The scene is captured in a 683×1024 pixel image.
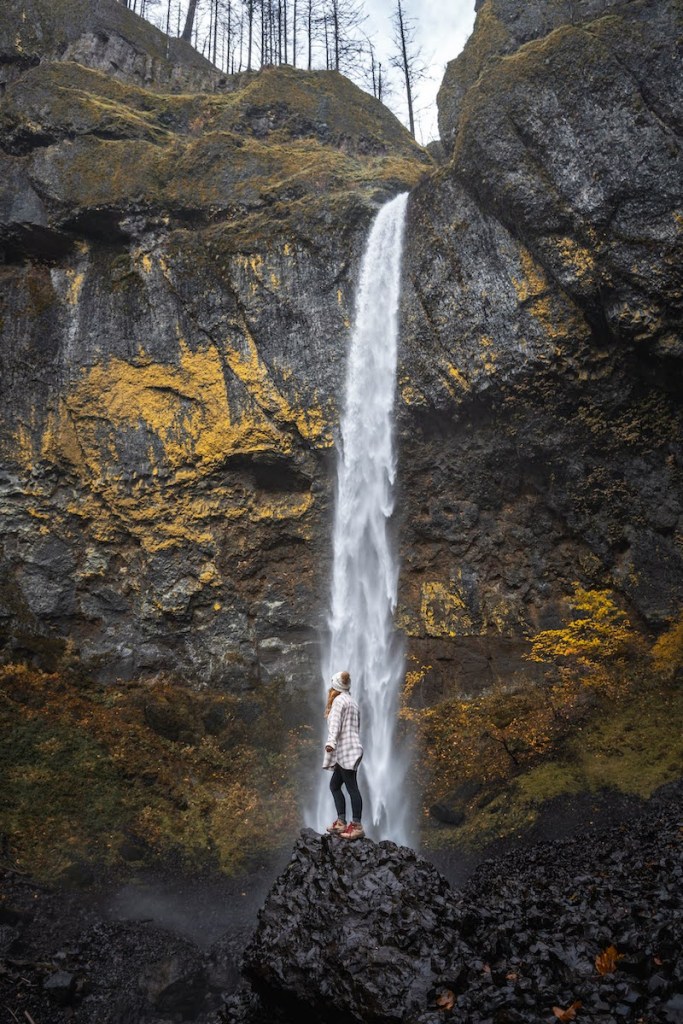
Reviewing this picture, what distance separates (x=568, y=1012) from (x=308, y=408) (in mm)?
11946

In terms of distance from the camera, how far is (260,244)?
1484 cm

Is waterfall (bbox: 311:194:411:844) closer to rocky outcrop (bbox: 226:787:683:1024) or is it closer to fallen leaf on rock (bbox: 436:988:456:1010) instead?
rocky outcrop (bbox: 226:787:683:1024)

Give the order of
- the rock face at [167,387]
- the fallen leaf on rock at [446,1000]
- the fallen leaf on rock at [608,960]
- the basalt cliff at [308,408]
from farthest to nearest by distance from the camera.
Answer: the rock face at [167,387] < the basalt cliff at [308,408] < the fallen leaf on rock at [446,1000] < the fallen leaf on rock at [608,960]

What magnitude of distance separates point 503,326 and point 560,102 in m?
4.33

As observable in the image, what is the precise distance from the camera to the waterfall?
13.2m

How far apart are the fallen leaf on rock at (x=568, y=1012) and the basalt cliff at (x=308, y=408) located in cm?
778

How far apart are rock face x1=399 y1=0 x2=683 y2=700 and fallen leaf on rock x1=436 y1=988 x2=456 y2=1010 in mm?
9111

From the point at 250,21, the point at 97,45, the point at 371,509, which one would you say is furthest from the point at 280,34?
the point at 371,509

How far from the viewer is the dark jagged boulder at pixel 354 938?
15.1 feet

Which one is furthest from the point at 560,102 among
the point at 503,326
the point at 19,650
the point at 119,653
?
the point at 19,650

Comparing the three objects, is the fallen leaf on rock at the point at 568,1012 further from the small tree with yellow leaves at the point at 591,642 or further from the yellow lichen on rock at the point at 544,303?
the yellow lichen on rock at the point at 544,303

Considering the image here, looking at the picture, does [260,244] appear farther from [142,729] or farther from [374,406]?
[142,729]

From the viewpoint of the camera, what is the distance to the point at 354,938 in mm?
5059

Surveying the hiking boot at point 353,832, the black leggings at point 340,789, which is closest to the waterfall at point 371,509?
the black leggings at point 340,789
